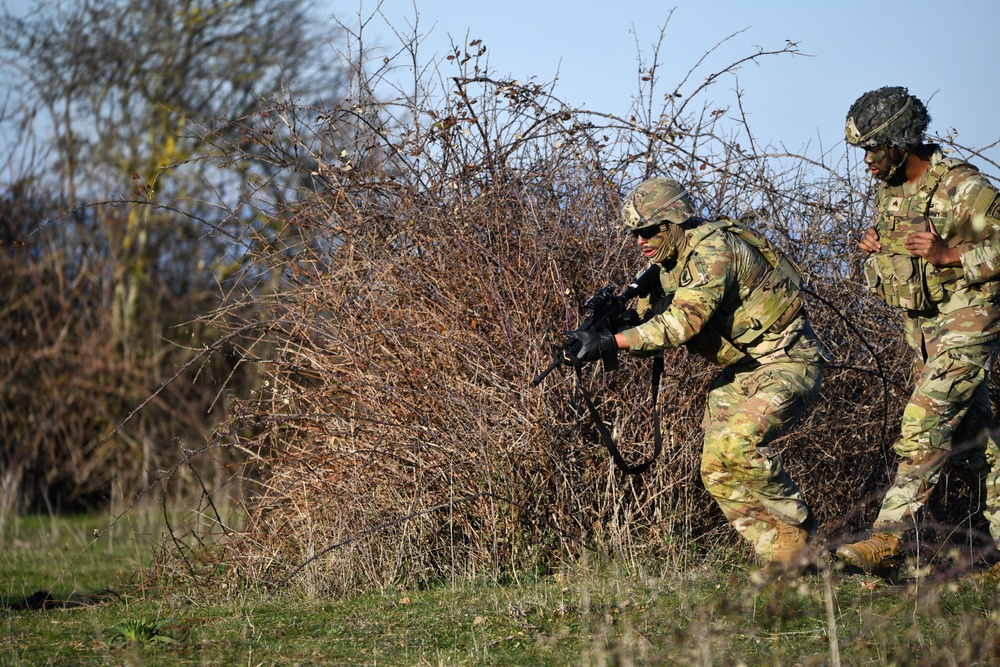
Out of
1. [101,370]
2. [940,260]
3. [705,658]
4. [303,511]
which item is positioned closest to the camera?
[705,658]

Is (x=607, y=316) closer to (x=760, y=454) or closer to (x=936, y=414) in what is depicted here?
(x=760, y=454)

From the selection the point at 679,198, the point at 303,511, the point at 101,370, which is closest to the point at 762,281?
the point at 679,198

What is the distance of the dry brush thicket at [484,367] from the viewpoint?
532cm

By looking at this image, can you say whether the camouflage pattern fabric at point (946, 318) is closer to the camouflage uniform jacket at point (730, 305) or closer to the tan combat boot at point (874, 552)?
the tan combat boot at point (874, 552)

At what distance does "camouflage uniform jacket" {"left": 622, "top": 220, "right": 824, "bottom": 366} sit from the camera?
4.18 meters

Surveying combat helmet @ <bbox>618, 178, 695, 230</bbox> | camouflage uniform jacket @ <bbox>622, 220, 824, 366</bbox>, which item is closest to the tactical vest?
camouflage uniform jacket @ <bbox>622, 220, 824, 366</bbox>

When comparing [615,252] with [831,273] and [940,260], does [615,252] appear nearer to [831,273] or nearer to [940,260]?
[831,273]

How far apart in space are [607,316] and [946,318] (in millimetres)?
1477

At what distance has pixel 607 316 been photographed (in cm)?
452

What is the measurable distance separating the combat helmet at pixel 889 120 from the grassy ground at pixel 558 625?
1.89 m

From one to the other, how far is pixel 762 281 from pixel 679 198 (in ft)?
1.65

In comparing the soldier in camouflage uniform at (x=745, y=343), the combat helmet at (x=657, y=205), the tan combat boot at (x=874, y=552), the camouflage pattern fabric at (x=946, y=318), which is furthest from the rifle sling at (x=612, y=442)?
the camouflage pattern fabric at (x=946, y=318)

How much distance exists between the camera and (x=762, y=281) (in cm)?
443

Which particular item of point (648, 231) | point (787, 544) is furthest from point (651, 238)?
point (787, 544)
